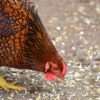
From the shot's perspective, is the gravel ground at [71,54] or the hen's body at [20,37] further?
the gravel ground at [71,54]

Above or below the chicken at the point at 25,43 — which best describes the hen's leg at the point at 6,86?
below

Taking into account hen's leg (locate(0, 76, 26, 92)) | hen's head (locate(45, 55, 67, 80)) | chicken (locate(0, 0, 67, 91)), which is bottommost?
hen's leg (locate(0, 76, 26, 92))

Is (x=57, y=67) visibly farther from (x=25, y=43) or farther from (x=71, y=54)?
(x=71, y=54)

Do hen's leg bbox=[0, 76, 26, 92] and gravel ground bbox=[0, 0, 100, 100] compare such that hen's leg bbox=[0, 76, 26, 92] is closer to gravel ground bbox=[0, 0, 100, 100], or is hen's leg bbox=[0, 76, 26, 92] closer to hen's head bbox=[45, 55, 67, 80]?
gravel ground bbox=[0, 0, 100, 100]

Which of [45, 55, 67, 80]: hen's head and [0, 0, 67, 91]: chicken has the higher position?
[0, 0, 67, 91]: chicken

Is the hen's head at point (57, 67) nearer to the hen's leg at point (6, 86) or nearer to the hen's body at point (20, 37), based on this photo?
the hen's body at point (20, 37)

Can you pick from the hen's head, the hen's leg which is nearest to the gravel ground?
the hen's leg

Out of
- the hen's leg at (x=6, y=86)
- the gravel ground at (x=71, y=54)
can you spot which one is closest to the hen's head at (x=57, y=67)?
the gravel ground at (x=71, y=54)
